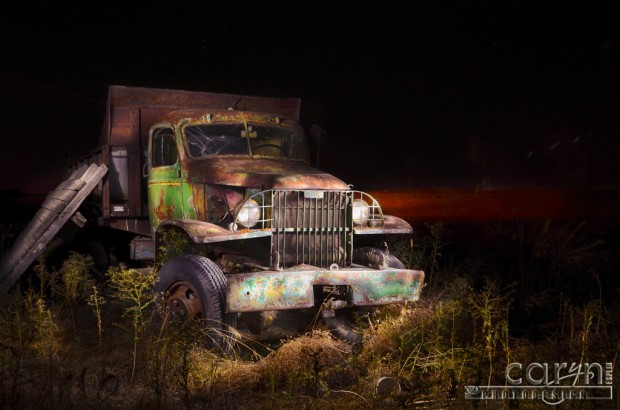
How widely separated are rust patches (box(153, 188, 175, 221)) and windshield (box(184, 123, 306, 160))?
2.26ft

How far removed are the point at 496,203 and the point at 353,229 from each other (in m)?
23.9

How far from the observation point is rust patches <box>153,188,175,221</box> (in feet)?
26.3

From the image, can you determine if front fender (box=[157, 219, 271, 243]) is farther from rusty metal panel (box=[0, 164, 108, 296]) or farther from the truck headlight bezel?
rusty metal panel (box=[0, 164, 108, 296])

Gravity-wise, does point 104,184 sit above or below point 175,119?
below

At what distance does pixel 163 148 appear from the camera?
323 inches

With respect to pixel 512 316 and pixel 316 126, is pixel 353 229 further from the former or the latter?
pixel 512 316

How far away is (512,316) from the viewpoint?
27.8 ft

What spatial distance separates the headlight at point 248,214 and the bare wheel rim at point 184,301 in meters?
0.78

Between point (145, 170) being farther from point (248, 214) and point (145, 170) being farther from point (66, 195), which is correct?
point (248, 214)

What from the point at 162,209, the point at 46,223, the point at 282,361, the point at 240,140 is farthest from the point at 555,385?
the point at 46,223

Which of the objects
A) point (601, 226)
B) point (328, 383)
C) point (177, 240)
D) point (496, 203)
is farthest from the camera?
point (496, 203)

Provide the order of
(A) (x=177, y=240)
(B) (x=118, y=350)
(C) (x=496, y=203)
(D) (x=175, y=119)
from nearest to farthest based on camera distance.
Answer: (B) (x=118, y=350) < (A) (x=177, y=240) < (D) (x=175, y=119) < (C) (x=496, y=203)

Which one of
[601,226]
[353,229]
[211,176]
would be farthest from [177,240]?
[601,226]

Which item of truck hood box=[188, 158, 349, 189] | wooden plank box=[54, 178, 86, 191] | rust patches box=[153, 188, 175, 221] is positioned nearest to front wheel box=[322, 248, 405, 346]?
truck hood box=[188, 158, 349, 189]
